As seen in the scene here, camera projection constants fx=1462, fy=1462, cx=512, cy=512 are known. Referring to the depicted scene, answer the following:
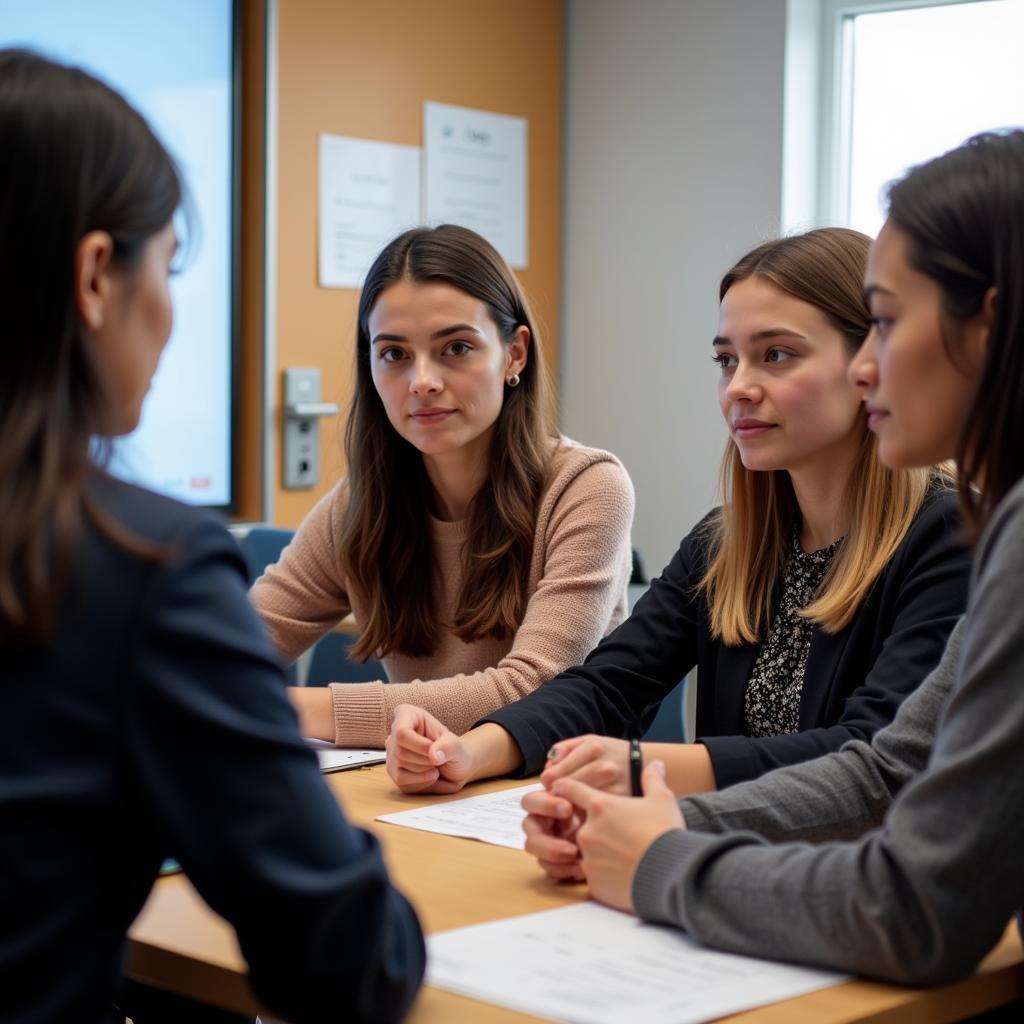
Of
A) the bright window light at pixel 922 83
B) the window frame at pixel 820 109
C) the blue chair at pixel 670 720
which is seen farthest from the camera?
the window frame at pixel 820 109

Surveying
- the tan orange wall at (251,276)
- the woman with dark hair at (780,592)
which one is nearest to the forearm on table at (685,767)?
the woman with dark hair at (780,592)

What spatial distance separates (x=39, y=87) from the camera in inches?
34.5

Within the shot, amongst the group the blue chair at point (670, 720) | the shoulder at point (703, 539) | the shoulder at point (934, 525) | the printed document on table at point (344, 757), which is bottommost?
the blue chair at point (670, 720)

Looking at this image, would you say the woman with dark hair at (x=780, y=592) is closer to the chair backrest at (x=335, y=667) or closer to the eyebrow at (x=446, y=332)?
the eyebrow at (x=446, y=332)

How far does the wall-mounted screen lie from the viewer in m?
3.45

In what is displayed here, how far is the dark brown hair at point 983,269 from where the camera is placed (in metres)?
1.10

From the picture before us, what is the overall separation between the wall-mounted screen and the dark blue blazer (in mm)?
2643

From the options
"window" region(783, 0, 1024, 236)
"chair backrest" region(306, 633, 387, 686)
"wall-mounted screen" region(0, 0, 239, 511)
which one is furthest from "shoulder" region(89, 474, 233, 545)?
"window" region(783, 0, 1024, 236)

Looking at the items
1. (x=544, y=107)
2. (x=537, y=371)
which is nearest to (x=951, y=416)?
(x=537, y=371)

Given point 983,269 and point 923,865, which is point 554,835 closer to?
point 923,865

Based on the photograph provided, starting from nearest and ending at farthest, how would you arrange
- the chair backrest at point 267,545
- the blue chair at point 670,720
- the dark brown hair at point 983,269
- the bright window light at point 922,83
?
the dark brown hair at point 983,269
the blue chair at point 670,720
the chair backrest at point 267,545
the bright window light at point 922,83

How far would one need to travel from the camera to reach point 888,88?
165 inches

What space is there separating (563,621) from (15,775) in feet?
4.43

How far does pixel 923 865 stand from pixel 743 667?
2.83ft
